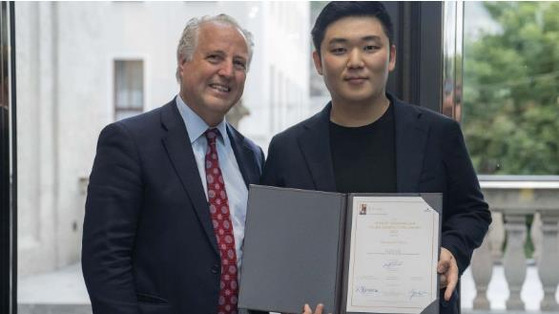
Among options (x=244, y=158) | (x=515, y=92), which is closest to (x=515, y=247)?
(x=515, y=92)

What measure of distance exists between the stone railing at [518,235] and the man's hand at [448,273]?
1.20m

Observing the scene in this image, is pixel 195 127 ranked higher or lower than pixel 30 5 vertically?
lower

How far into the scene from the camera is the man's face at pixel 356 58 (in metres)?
1.53

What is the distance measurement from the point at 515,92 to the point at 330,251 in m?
1.41

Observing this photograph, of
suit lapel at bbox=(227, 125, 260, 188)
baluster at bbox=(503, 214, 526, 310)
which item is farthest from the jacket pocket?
baluster at bbox=(503, 214, 526, 310)

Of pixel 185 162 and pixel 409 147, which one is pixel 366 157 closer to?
pixel 409 147

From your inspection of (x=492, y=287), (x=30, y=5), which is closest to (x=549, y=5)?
(x=492, y=287)

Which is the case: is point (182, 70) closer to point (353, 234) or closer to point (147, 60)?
point (353, 234)

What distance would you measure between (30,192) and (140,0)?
0.78 m

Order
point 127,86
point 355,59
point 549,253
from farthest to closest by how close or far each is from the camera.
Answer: point 549,253 → point 127,86 → point 355,59

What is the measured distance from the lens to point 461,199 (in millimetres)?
1574

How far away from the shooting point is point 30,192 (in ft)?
8.26
